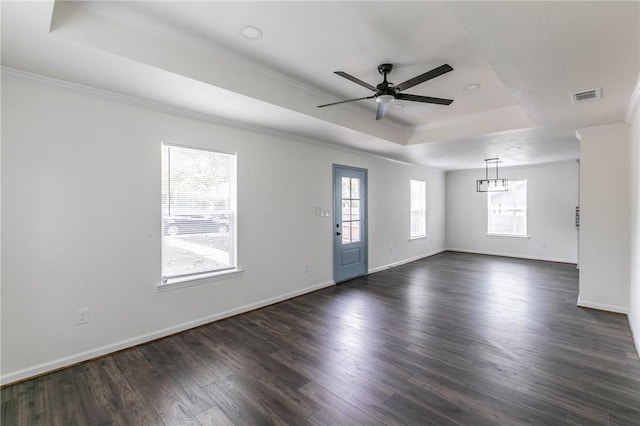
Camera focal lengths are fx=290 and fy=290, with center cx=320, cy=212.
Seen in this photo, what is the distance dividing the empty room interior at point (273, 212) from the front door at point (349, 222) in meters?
0.57

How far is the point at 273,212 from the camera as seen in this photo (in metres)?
4.29

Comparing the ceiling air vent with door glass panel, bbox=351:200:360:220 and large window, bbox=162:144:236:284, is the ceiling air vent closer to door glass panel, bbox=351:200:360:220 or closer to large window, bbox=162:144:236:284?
door glass panel, bbox=351:200:360:220

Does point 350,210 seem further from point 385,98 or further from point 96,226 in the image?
point 96,226

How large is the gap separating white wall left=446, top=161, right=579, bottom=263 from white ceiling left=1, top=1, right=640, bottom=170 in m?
4.12

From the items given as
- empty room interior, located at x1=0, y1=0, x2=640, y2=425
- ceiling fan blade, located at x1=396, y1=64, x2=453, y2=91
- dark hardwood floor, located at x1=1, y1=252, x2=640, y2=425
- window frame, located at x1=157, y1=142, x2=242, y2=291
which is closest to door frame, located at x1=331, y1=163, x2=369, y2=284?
empty room interior, located at x1=0, y1=0, x2=640, y2=425

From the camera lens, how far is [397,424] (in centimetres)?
190

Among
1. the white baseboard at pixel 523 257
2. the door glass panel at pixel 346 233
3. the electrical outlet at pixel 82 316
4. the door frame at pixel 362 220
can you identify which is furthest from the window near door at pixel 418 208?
the electrical outlet at pixel 82 316

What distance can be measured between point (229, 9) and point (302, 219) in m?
3.09

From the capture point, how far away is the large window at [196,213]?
331 centimetres

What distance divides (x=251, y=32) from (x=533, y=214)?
26.9ft

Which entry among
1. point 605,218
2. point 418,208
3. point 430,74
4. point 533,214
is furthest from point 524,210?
point 430,74

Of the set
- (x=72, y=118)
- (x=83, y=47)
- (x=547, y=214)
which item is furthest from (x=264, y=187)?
(x=547, y=214)

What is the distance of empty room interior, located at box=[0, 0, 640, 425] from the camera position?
6.72 ft

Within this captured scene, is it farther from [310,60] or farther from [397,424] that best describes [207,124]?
[397,424]
